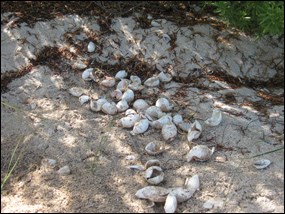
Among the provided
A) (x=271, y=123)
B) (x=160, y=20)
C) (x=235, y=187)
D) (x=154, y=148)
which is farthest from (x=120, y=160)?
(x=160, y=20)

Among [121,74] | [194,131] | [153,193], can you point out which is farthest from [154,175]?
[121,74]

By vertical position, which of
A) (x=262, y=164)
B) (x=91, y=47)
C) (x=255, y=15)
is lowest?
(x=262, y=164)

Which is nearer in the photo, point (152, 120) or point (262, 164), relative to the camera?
point (262, 164)

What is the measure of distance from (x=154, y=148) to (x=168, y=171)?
0.19 meters

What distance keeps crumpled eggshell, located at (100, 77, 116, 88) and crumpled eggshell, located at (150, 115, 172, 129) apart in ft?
1.82

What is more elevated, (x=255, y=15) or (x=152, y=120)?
(x=255, y=15)

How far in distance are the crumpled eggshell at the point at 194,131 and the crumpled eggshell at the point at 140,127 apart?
27 centimetres

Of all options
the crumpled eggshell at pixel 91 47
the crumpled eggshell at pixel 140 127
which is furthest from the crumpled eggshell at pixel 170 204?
the crumpled eggshell at pixel 91 47

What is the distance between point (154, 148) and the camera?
2518 mm

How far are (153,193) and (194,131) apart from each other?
1.78 ft

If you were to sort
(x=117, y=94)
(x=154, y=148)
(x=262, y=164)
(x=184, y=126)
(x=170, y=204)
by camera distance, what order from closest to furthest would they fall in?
(x=170, y=204) < (x=262, y=164) < (x=154, y=148) < (x=184, y=126) < (x=117, y=94)

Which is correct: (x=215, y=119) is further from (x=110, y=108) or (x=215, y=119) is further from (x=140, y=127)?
(x=110, y=108)

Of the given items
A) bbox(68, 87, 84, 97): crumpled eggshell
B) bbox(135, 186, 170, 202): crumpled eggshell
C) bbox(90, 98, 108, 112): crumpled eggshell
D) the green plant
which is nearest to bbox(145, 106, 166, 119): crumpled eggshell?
bbox(90, 98, 108, 112): crumpled eggshell

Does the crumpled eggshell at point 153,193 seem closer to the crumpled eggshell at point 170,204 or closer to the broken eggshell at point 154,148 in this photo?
the crumpled eggshell at point 170,204
